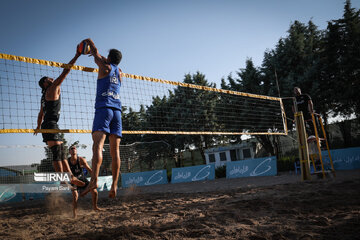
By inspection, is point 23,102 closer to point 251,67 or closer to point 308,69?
point 308,69

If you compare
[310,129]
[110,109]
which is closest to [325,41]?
[310,129]

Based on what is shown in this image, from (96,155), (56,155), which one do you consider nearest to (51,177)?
(96,155)

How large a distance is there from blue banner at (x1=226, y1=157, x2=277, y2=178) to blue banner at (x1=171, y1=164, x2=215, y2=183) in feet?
3.32

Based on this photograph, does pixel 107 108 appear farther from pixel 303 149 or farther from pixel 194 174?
pixel 194 174

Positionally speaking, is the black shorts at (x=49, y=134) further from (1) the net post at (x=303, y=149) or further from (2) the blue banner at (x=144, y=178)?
(2) the blue banner at (x=144, y=178)

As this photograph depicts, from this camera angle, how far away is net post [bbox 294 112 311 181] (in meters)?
6.72

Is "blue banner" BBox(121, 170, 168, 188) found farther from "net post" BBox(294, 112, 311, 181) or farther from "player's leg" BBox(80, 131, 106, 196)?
"player's leg" BBox(80, 131, 106, 196)

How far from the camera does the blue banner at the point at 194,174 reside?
14.1 m

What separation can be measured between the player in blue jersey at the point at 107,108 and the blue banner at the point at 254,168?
409 inches

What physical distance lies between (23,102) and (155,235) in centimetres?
353

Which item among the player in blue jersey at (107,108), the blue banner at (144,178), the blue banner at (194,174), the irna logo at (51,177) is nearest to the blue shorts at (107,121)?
the player in blue jersey at (107,108)

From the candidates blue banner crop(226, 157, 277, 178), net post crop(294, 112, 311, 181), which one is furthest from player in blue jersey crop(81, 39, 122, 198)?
blue banner crop(226, 157, 277, 178)

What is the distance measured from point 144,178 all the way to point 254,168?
647 centimetres

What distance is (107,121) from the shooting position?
10.6 feet
